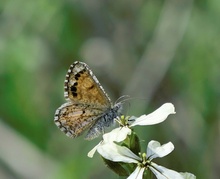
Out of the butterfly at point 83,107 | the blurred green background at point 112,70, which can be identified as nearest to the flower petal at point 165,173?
the butterfly at point 83,107

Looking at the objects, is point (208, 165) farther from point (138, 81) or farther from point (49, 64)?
point (49, 64)

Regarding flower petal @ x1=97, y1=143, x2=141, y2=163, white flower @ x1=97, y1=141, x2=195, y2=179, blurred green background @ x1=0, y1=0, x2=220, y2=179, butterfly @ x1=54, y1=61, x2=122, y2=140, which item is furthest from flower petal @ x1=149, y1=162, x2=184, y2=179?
blurred green background @ x1=0, y1=0, x2=220, y2=179

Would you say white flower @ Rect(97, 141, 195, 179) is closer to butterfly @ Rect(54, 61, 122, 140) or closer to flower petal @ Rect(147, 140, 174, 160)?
flower petal @ Rect(147, 140, 174, 160)

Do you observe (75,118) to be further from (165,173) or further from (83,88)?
(165,173)

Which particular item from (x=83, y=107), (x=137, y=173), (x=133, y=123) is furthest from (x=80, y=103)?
(x=137, y=173)

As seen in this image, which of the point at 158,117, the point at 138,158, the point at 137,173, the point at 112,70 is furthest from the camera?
the point at 112,70

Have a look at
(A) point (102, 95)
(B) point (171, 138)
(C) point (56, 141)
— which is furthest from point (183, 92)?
(A) point (102, 95)

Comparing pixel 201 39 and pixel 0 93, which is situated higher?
pixel 201 39
